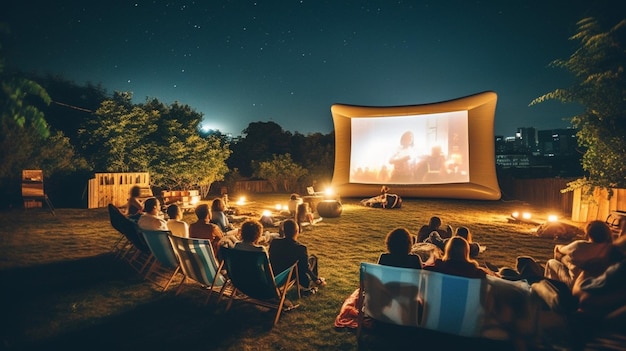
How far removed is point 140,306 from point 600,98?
441 inches

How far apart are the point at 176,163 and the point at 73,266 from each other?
11953mm

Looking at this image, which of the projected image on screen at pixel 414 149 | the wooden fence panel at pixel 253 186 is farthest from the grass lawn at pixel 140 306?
the wooden fence panel at pixel 253 186

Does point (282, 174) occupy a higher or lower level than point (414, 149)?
lower

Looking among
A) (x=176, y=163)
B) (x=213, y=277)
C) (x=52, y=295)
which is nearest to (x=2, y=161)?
(x=176, y=163)

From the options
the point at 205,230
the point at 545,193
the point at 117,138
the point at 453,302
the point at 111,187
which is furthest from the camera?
the point at 545,193

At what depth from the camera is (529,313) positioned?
8.87ft

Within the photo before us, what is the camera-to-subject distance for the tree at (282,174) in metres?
24.7

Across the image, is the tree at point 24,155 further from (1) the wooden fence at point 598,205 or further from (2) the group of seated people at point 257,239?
(1) the wooden fence at point 598,205

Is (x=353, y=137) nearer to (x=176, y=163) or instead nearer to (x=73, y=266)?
(x=176, y=163)

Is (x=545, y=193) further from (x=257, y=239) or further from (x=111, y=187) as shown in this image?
(x=111, y=187)

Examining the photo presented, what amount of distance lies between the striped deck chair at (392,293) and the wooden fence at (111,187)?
1377 cm

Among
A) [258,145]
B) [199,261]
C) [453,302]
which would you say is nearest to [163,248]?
[199,261]

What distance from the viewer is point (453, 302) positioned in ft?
9.21

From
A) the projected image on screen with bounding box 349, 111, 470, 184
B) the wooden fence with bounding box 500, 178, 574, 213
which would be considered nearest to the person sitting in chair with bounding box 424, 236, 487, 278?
the wooden fence with bounding box 500, 178, 574, 213
